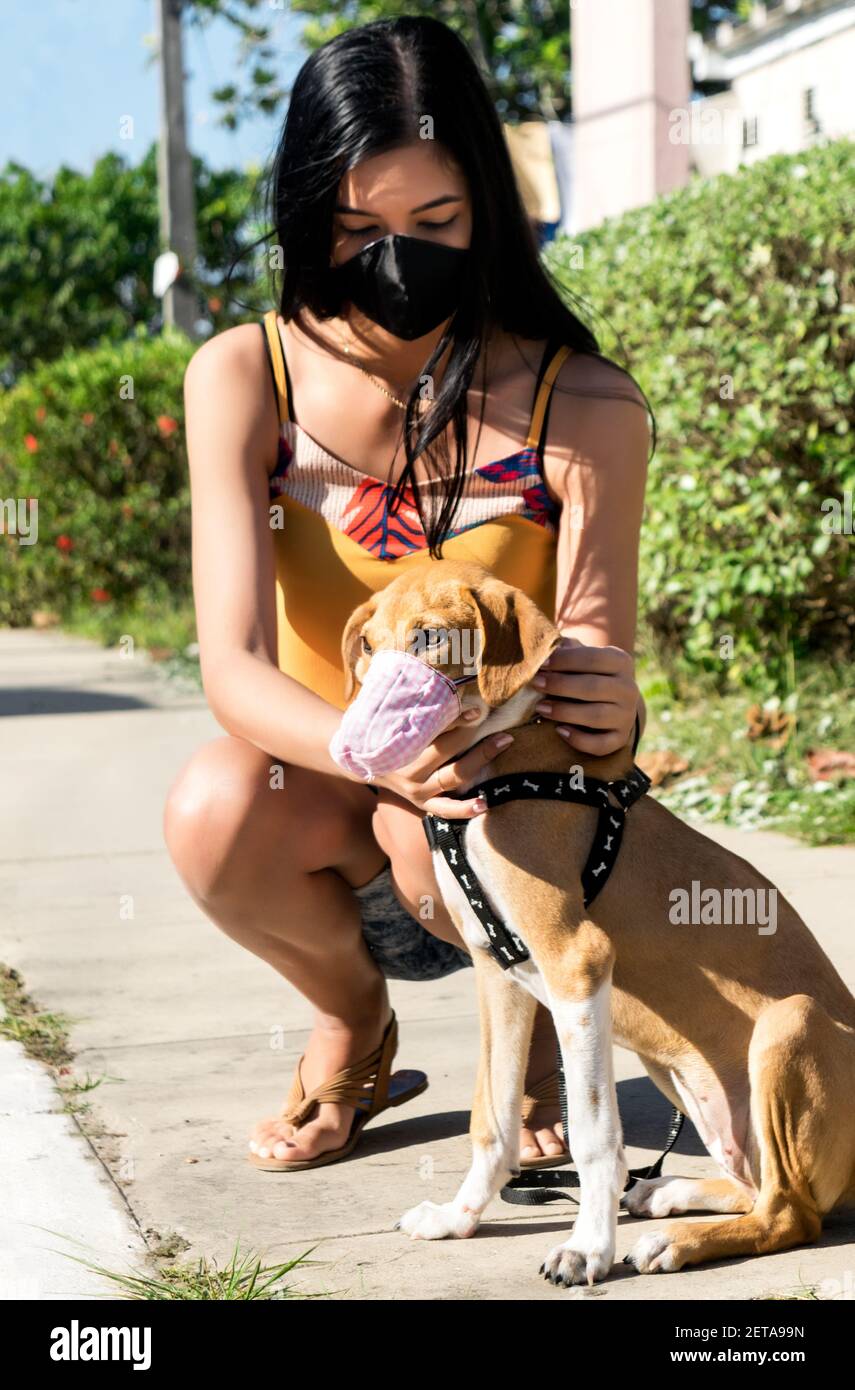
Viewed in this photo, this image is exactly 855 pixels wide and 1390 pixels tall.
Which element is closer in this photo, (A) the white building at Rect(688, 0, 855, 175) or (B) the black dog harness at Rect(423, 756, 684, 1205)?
(B) the black dog harness at Rect(423, 756, 684, 1205)

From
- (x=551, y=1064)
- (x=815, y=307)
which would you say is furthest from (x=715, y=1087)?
(x=815, y=307)

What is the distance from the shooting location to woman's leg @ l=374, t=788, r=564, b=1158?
9.86 ft

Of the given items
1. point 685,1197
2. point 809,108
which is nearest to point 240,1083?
point 685,1197

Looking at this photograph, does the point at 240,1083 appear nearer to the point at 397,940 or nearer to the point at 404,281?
the point at 397,940

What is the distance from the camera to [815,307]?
237 inches

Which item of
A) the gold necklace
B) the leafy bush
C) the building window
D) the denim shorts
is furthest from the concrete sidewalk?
the leafy bush

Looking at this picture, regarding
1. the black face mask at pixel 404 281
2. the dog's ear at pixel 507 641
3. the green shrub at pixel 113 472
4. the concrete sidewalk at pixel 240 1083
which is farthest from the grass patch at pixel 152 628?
the dog's ear at pixel 507 641

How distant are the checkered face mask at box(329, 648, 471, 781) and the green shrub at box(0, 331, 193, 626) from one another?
1050 cm

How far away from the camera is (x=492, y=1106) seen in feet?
8.64

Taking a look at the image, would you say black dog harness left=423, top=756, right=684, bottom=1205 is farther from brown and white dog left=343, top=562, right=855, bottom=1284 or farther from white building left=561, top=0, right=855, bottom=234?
white building left=561, top=0, right=855, bottom=234

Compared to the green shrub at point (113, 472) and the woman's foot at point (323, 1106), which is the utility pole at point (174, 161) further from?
the woman's foot at point (323, 1106)

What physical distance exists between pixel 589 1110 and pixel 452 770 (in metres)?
0.57

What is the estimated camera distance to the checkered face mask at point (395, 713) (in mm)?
2363

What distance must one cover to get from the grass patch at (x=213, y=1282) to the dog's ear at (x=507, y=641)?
0.94 m
